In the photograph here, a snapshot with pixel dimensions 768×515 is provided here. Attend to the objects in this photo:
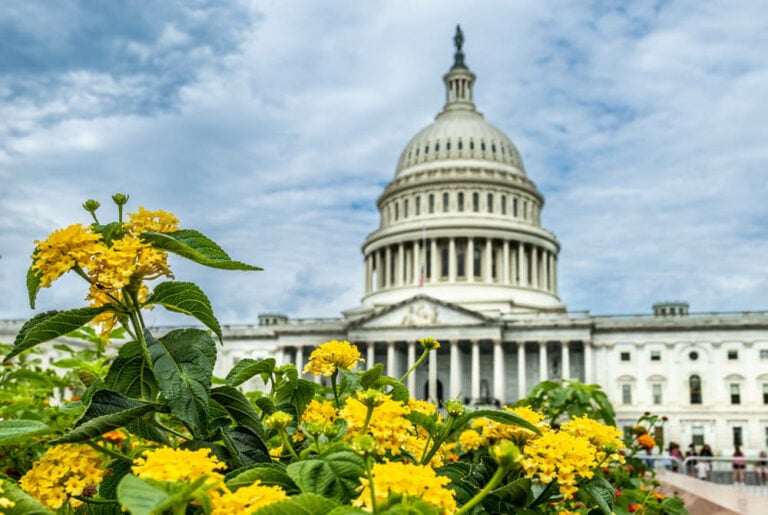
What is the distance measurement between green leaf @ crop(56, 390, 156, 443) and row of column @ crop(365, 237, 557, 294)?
81975mm

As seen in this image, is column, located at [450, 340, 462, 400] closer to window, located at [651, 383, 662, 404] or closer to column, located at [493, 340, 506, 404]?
column, located at [493, 340, 506, 404]

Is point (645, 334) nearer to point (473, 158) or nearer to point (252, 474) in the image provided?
point (473, 158)

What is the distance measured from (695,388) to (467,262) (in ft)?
88.6

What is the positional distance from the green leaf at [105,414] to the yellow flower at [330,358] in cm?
115

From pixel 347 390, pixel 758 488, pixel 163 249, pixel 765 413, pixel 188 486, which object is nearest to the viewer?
pixel 188 486

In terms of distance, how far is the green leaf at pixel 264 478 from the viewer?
2.93 meters

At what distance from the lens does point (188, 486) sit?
7.57 feet

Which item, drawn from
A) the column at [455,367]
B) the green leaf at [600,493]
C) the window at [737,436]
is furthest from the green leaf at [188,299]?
the window at [737,436]

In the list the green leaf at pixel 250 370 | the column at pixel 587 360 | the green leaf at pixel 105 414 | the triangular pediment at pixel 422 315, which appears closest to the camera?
the green leaf at pixel 105 414

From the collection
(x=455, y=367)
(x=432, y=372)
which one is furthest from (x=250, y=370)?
(x=432, y=372)

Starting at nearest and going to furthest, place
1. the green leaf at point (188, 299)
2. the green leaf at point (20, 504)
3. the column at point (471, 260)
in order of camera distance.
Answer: the green leaf at point (20, 504), the green leaf at point (188, 299), the column at point (471, 260)

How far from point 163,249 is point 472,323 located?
7201cm

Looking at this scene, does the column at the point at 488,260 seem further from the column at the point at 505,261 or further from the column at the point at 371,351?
the column at the point at 371,351

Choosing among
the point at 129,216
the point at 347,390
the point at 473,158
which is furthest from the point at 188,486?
the point at 473,158
